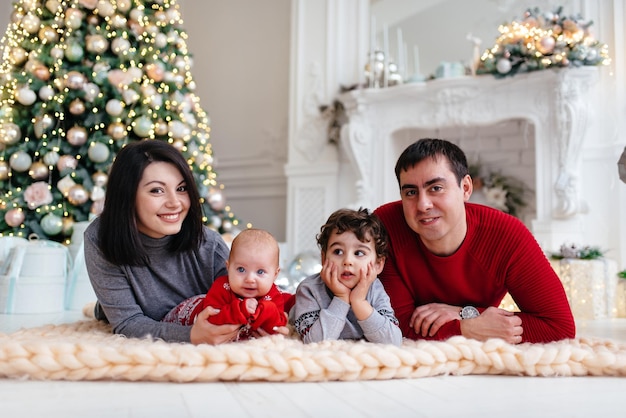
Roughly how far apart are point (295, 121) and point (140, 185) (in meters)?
3.20

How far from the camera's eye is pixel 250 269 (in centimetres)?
137

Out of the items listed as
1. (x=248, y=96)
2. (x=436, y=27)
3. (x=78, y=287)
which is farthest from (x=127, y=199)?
(x=248, y=96)

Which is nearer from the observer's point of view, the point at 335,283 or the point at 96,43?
the point at 335,283

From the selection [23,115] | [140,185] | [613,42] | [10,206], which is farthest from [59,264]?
[613,42]

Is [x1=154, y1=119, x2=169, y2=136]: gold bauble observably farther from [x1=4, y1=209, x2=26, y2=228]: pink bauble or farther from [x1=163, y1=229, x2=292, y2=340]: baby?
[x1=163, y1=229, x2=292, y2=340]: baby

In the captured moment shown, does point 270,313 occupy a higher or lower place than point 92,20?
lower

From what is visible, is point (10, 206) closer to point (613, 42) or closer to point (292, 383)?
point (292, 383)

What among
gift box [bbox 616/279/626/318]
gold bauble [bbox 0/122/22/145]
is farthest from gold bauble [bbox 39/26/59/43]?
gift box [bbox 616/279/626/318]

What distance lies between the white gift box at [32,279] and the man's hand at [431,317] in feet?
6.12

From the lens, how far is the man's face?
141 cm

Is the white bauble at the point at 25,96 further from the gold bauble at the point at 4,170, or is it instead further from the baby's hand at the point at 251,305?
the baby's hand at the point at 251,305

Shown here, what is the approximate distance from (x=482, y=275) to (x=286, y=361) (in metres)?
0.63

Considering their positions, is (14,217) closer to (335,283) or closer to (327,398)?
(335,283)

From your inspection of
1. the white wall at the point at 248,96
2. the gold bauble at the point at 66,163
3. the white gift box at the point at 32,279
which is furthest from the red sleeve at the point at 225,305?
the white wall at the point at 248,96
